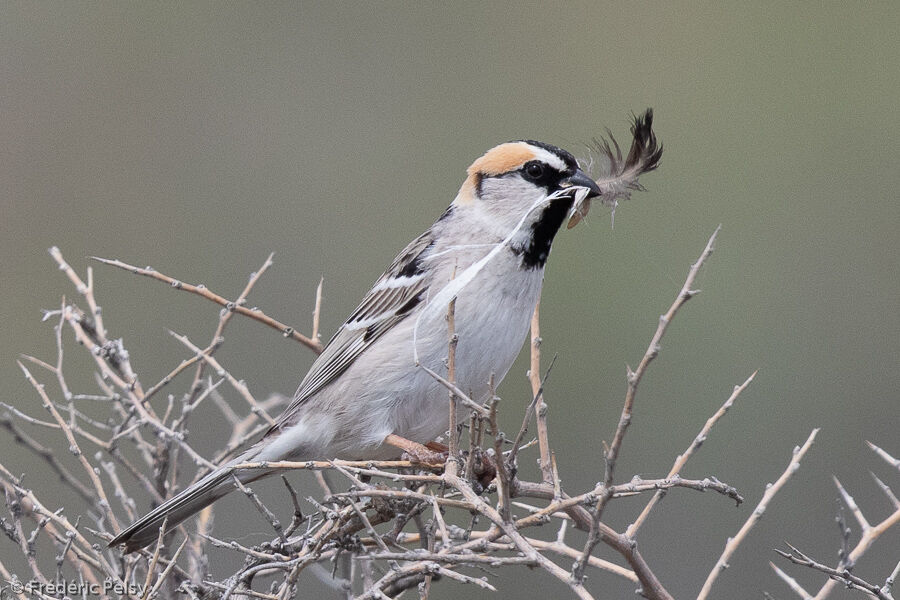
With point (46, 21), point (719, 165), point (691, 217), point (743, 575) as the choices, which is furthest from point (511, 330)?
point (46, 21)

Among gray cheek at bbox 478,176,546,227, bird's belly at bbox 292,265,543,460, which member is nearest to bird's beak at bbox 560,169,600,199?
gray cheek at bbox 478,176,546,227

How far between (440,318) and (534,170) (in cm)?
57

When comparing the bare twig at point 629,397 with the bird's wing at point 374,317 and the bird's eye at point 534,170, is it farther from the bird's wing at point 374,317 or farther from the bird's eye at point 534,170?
the bird's wing at point 374,317

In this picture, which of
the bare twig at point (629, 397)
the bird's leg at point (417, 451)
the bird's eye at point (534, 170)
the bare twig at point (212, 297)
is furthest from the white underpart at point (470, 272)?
the bare twig at point (629, 397)

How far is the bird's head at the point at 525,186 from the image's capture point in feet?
11.7

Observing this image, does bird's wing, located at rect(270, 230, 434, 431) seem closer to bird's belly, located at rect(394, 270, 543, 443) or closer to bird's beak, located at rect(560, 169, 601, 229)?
Answer: bird's belly, located at rect(394, 270, 543, 443)

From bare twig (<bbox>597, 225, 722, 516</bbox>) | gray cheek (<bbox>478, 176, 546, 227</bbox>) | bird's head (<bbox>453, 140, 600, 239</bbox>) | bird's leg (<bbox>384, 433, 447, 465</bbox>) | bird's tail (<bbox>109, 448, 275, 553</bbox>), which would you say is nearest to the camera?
bare twig (<bbox>597, 225, 722, 516</bbox>)

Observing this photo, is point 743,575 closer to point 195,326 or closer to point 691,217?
point 691,217

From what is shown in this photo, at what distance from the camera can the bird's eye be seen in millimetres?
3685

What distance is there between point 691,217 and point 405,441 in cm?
462

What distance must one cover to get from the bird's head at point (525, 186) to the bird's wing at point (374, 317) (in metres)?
0.22

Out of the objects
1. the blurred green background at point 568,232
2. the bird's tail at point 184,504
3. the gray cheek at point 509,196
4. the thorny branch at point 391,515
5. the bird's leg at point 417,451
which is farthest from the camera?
the blurred green background at point 568,232

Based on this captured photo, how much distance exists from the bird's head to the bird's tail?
102 cm

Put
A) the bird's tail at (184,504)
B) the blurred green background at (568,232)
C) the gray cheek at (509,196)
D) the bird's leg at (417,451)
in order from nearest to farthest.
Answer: the bird's tail at (184,504) → the bird's leg at (417,451) → the gray cheek at (509,196) → the blurred green background at (568,232)
